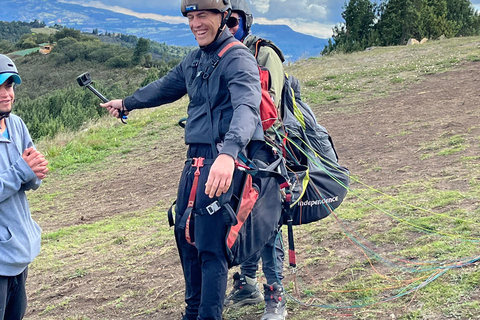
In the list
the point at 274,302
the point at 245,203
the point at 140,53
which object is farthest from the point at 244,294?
the point at 140,53

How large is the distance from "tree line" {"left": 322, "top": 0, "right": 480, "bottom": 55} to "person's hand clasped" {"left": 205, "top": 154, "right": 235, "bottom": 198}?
87.1 feet

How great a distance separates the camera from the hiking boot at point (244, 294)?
332 centimetres

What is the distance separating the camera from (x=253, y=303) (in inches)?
131

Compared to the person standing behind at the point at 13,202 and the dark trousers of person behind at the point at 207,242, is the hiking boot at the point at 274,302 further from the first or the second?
the person standing behind at the point at 13,202

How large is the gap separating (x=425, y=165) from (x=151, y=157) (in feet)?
19.2

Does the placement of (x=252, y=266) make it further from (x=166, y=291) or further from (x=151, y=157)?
(x=151, y=157)

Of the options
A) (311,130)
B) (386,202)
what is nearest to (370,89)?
(386,202)

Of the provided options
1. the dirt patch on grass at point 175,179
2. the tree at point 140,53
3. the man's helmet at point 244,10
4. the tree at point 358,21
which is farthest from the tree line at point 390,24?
the tree at point 140,53

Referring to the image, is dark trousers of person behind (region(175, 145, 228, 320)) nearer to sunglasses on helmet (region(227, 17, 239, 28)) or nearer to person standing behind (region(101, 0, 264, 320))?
person standing behind (region(101, 0, 264, 320))

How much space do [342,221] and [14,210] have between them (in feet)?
9.64

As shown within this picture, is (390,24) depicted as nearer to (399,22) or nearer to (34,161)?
(399,22)

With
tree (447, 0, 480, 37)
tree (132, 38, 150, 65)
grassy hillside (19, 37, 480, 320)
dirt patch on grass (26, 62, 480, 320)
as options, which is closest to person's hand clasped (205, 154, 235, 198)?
grassy hillside (19, 37, 480, 320)

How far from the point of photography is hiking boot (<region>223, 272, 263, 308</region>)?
10.9ft

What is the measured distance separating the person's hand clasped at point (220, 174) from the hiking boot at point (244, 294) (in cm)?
138
